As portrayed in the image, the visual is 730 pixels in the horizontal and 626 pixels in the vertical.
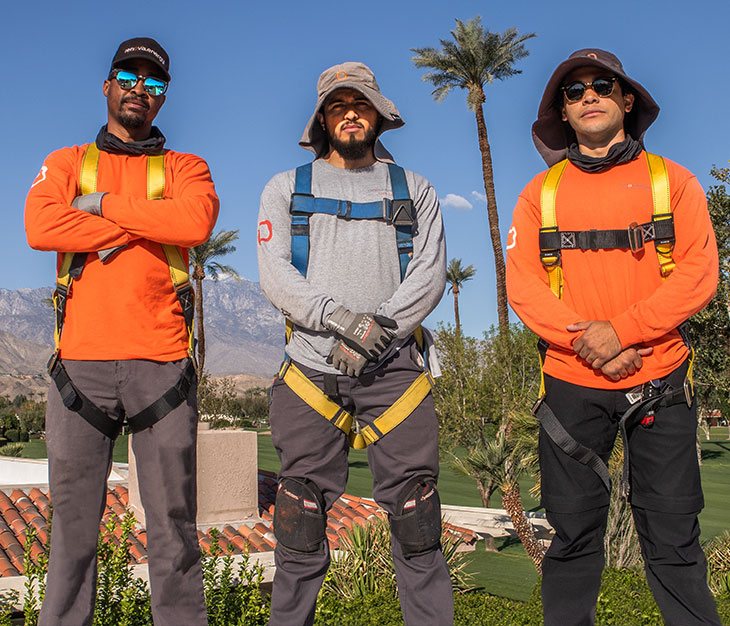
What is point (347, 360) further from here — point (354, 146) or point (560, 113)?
point (560, 113)

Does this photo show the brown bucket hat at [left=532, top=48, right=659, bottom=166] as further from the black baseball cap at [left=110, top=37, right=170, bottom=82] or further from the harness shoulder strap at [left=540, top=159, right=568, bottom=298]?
the black baseball cap at [left=110, top=37, right=170, bottom=82]

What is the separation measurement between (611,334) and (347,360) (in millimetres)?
1311

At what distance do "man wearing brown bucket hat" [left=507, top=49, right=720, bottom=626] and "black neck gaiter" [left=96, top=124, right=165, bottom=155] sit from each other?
2112 mm

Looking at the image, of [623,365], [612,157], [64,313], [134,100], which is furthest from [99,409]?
[612,157]

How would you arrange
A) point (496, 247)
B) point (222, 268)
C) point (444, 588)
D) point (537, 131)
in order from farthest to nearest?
point (222, 268)
point (496, 247)
point (537, 131)
point (444, 588)

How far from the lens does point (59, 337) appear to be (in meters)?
3.88

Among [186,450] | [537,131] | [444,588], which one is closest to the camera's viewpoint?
[444,588]

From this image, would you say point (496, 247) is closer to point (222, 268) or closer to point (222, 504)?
point (222, 504)

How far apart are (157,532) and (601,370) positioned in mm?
2388

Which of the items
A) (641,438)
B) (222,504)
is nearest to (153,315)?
(641,438)

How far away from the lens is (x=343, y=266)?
381 centimetres

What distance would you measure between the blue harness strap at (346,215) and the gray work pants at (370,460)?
557 mm

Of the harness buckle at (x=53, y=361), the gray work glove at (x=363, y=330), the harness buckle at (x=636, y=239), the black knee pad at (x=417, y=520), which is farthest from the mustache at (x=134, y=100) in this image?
the harness buckle at (x=636, y=239)

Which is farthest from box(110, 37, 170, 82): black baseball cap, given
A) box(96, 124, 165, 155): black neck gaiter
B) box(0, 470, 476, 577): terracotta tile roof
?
box(0, 470, 476, 577): terracotta tile roof
